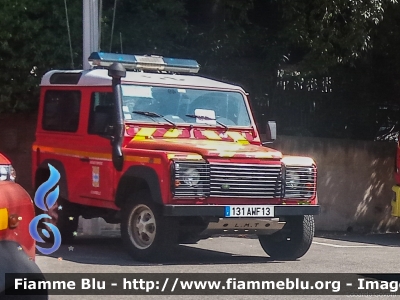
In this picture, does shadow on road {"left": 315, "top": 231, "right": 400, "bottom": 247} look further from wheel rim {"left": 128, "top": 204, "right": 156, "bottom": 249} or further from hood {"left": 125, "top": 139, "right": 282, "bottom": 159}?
wheel rim {"left": 128, "top": 204, "right": 156, "bottom": 249}

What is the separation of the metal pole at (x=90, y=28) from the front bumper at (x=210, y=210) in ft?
11.9

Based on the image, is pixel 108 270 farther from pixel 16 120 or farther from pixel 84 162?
pixel 16 120

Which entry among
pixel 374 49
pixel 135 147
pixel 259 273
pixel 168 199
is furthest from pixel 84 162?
pixel 374 49

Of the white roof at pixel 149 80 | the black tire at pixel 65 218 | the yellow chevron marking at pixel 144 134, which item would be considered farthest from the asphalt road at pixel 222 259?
the white roof at pixel 149 80

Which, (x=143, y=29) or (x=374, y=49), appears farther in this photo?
(x=374, y=49)

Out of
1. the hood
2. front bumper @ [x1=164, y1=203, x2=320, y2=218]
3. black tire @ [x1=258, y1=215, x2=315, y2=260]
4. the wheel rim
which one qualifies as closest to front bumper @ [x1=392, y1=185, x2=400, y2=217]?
black tire @ [x1=258, y1=215, x2=315, y2=260]

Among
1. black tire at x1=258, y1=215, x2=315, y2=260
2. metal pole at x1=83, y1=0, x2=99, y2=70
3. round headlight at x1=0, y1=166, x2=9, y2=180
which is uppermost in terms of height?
metal pole at x1=83, y1=0, x2=99, y2=70

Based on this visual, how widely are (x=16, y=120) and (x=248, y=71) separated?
4.31m

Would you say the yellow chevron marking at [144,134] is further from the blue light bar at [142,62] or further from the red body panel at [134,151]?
the blue light bar at [142,62]

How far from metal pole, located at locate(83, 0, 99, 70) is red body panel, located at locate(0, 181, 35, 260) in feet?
21.2

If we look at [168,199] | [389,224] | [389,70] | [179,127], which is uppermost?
[389,70]

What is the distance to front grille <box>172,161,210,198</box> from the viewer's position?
942 cm

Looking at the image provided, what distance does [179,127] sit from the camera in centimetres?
1064

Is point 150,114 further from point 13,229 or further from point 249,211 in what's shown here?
point 13,229
